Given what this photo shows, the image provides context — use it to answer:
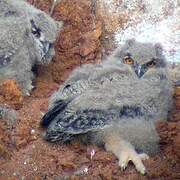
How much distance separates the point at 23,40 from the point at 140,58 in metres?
1.03

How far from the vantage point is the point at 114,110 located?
4695mm

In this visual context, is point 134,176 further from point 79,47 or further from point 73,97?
point 79,47

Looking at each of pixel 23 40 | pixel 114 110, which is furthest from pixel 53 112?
pixel 23 40

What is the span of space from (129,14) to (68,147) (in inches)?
83.6

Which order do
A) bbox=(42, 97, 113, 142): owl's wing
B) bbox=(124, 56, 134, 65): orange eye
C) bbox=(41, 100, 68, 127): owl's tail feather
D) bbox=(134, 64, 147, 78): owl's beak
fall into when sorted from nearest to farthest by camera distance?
bbox=(42, 97, 113, 142): owl's wing
bbox=(41, 100, 68, 127): owl's tail feather
bbox=(134, 64, 147, 78): owl's beak
bbox=(124, 56, 134, 65): orange eye

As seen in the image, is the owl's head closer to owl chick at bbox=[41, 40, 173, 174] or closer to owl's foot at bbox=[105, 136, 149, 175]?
owl chick at bbox=[41, 40, 173, 174]

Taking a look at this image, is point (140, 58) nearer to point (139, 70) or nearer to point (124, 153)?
point (139, 70)

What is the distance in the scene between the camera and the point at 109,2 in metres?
6.40

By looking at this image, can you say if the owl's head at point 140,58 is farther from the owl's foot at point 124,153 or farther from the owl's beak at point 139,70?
the owl's foot at point 124,153

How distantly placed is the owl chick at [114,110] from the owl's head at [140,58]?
0.02 m

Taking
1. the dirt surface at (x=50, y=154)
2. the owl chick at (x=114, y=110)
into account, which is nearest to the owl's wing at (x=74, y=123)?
the owl chick at (x=114, y=110)

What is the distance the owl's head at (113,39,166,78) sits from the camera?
520 centimetres

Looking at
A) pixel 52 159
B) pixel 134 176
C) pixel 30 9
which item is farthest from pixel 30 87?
pixel 134 176

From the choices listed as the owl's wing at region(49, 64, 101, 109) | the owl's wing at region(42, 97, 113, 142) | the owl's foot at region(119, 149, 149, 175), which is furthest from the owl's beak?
the owl's foot at region(119, 149, 149, 175)
